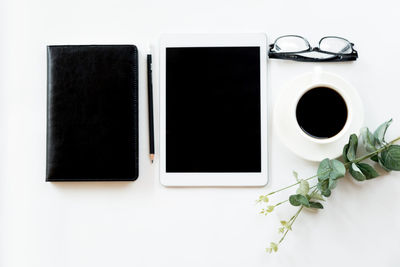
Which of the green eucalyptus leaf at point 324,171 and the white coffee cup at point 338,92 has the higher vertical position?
the white coffee cup at point 338,92

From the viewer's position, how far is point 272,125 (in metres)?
0.72

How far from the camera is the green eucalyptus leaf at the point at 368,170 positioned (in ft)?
2.16

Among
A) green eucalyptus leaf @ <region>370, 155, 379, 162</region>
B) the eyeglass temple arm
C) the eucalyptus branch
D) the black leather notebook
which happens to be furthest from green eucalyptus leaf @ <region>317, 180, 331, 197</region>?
the black leather notebook

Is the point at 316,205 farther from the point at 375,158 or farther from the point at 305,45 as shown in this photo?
the point at 305,45

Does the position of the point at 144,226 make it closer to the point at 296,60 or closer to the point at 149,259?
the point at 149,259

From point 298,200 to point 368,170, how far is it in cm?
14

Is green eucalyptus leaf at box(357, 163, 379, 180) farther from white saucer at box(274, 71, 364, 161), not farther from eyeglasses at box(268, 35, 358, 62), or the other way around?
eyeglasses at box(268, 35, 358, 62)

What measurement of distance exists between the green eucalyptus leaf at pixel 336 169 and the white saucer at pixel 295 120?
1.2 inches

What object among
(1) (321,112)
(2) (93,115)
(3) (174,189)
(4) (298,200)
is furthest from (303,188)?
(2) (93,115)

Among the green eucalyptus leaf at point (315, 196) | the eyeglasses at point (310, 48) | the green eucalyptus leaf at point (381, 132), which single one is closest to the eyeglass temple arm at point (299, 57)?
the eyeglasses at point (310, 48)

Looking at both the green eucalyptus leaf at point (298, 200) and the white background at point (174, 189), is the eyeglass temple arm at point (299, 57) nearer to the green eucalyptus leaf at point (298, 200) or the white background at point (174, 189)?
the white background at point (174, 189)

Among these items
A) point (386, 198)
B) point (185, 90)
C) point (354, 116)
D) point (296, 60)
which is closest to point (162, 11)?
point (185, 90)

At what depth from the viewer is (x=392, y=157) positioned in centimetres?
66

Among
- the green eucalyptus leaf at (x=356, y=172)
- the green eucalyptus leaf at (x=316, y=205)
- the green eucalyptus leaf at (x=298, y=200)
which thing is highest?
the green eucalyptus leaf at (x=356, y=172)
